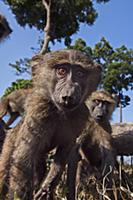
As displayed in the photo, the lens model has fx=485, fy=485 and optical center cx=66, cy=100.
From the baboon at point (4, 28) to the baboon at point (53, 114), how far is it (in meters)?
2.30

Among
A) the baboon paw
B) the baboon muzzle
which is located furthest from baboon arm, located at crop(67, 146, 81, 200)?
the baboon muzzle

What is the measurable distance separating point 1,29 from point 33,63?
238cm

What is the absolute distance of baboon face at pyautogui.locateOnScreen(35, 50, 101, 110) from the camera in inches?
165

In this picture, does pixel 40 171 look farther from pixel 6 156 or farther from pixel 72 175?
pixel 6 156

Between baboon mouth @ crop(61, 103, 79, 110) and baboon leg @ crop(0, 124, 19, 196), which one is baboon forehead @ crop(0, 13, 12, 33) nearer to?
baboon leg @ crop(0, 124, 19, 196)

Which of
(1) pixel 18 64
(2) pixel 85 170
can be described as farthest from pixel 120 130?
(1) pixel 18 64

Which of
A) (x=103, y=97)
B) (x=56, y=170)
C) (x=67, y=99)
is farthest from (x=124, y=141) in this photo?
(x=67, y=99)

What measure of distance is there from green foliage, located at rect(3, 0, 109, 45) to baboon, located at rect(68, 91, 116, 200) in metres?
8.22

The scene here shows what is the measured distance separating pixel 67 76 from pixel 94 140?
2781 mm

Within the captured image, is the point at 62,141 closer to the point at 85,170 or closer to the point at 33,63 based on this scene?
the point at 33,63

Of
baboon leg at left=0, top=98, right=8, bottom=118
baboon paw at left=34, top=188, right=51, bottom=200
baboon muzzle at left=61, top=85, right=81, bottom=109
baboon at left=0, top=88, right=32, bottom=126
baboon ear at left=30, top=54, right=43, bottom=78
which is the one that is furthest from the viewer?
baboon leg at left=0, top=98, right=8, bottom=118

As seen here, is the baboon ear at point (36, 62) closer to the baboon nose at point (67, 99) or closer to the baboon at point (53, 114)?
the baboon at point (53, 114)

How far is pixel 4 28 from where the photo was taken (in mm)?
7094

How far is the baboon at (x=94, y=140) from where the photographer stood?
6516 mm
